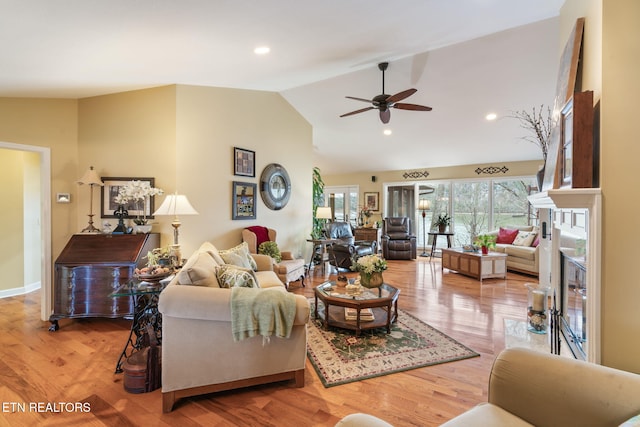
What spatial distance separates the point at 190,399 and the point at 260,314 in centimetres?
80

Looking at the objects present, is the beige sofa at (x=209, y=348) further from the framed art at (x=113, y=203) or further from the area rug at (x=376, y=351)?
the framed art at (x=113, y=203)

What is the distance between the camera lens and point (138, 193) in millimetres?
3367

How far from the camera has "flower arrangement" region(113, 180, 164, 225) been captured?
10.9 feet

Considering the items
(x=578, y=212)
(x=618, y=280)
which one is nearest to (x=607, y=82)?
(x=578, y=212)

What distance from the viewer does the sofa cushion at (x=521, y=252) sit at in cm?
567

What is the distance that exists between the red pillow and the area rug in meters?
4.42

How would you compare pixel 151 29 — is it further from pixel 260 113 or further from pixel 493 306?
pixel 493 306

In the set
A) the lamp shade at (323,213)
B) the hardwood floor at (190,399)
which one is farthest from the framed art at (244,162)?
the hardwood floor at (190,399)

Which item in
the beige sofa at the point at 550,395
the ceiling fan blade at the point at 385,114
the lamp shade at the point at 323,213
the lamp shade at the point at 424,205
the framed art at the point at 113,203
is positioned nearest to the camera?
the beige sofa at the point at 550,395

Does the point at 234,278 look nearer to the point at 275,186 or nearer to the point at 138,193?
the point at 138,193

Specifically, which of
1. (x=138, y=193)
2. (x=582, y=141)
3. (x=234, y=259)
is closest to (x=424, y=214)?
(x=234, y=259)

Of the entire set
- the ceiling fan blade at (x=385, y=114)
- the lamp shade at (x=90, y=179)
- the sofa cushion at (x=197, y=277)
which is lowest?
the sofa cushion at (x=197, y=277)

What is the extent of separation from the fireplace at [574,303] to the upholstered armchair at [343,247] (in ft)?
11.0

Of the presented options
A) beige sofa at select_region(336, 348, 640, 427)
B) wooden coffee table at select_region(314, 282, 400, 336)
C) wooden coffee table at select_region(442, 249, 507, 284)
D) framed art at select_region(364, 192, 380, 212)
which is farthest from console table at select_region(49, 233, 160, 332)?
framed art at select_region(364, 192, 380, 212)
